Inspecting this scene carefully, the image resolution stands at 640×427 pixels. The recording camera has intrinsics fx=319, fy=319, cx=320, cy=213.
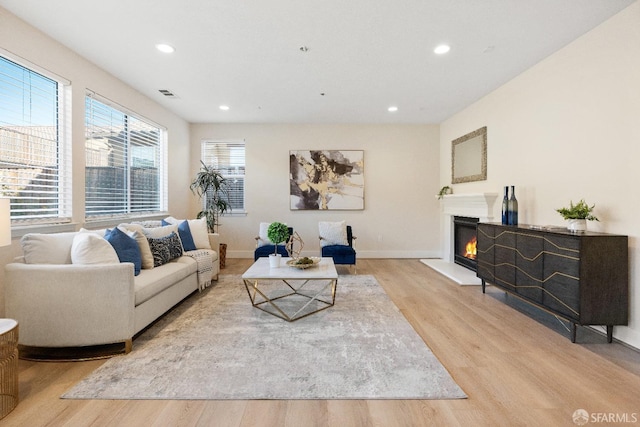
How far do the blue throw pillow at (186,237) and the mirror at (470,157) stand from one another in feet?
14.9

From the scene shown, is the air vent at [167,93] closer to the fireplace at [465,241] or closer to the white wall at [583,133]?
the white wall at [583,133]

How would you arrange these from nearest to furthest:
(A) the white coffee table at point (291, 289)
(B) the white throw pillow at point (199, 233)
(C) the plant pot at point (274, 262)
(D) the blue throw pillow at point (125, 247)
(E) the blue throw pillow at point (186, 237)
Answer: (D) the blue throw pillow at point (125, 247) → (A) the white coffee table at point (291, 289) → (C) the plant pot at point (274, 262) → (E) the blue throw pillow at point (186, 237) → (B) the white throw pillow at point (199, 233)

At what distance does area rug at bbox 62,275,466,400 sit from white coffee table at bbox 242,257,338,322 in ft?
0.52

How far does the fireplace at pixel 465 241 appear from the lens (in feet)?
18.4

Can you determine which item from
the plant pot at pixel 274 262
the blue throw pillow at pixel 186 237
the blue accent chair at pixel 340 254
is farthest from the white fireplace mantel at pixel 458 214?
the blue throw pillow at pixel 186 237

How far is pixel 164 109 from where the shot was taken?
557 centimetres

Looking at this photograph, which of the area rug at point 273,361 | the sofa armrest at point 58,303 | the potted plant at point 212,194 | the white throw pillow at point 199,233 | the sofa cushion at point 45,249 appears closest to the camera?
the area rug at point 273,361

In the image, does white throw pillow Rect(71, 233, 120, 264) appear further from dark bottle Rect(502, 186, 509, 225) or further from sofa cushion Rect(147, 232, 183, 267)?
dark bottle Rect(502, 186, 509, 225)

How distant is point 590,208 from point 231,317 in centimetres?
367

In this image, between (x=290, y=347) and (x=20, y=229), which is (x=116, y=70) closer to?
(x=20, y=229)

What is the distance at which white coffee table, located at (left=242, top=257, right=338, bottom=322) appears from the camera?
324 centimetres

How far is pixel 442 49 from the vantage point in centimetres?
341

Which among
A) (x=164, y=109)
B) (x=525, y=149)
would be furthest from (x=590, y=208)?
(x=164, y=109)

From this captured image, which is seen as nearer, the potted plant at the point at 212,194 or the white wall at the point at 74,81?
the white wall at the point at 74,81
